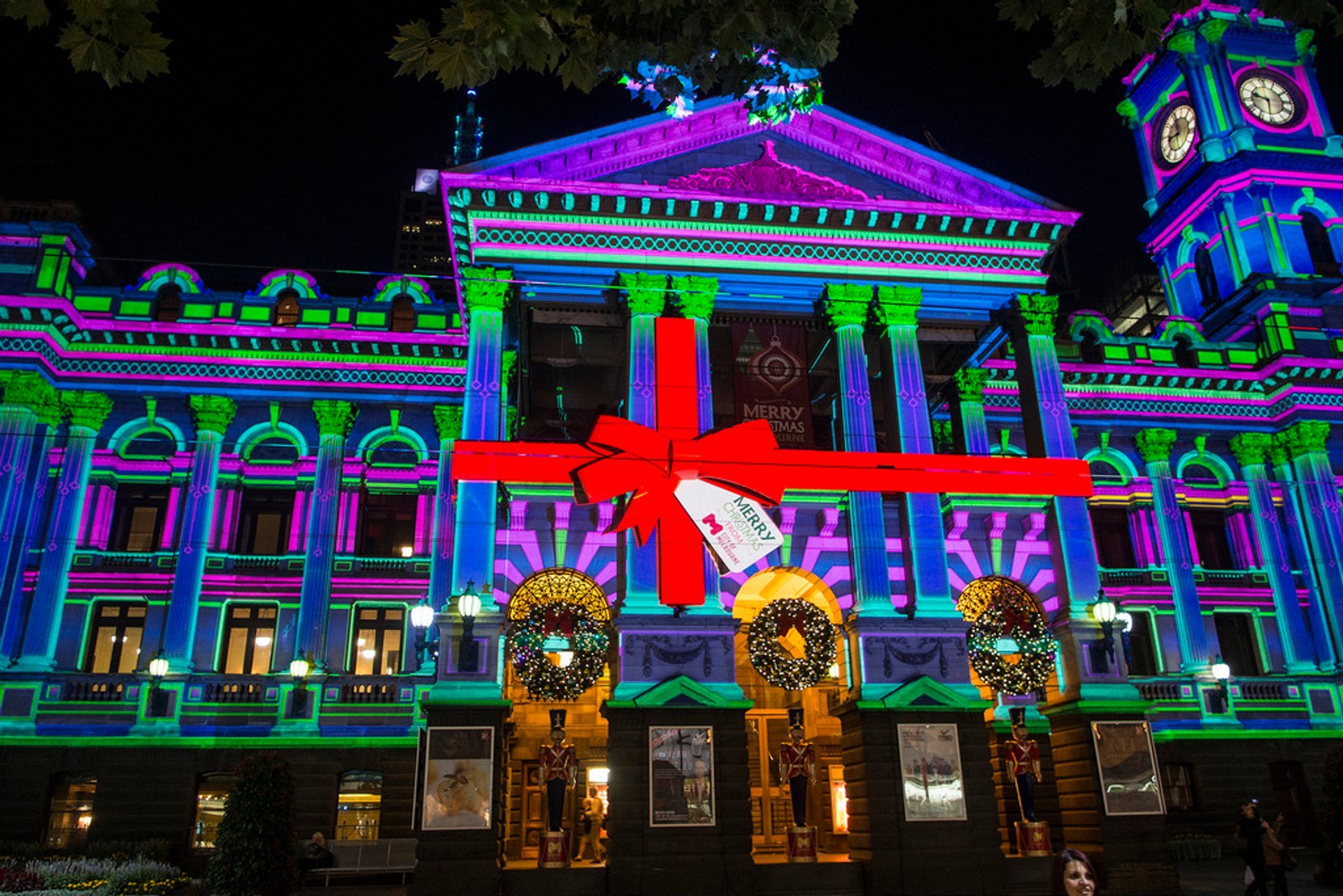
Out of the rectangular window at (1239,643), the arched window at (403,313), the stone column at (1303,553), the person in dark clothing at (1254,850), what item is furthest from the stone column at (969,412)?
the arched window at (403,313)

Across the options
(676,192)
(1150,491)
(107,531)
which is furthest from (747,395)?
(107,531)

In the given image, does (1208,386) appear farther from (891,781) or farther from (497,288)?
(497,288)

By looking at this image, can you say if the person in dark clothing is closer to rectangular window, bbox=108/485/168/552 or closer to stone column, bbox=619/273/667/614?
stone column, bbox=619/273/667/614

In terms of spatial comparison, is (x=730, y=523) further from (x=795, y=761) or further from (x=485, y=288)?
(x=485, y=288)

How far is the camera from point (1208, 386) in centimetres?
3475

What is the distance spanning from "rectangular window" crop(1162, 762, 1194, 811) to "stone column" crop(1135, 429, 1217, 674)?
9.58 ft

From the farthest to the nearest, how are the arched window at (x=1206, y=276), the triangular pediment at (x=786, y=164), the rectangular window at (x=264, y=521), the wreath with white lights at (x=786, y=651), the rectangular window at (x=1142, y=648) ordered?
1. the arched window at (x=1206, y=276)
2. the rectangular window at (x=1142, y=648)
3. the rectangular window at (x=264, y=521)
4. the triangular pediment at (x=786, y=164)
5. the wreath with white lights at (x=786, y=651)

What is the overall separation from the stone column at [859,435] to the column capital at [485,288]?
8697 millimetres

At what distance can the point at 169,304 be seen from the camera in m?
31.9

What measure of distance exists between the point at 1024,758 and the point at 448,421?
19085 millimetres

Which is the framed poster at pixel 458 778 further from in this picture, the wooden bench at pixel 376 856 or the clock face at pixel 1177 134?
the clock face at pixel 1177 134

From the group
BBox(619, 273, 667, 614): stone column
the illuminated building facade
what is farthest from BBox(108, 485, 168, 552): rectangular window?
BBox(619, 273, 667, 614): stone column

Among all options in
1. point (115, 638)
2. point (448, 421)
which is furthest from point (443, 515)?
point (115, 638)

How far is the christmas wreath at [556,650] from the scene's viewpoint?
23.4 meters
